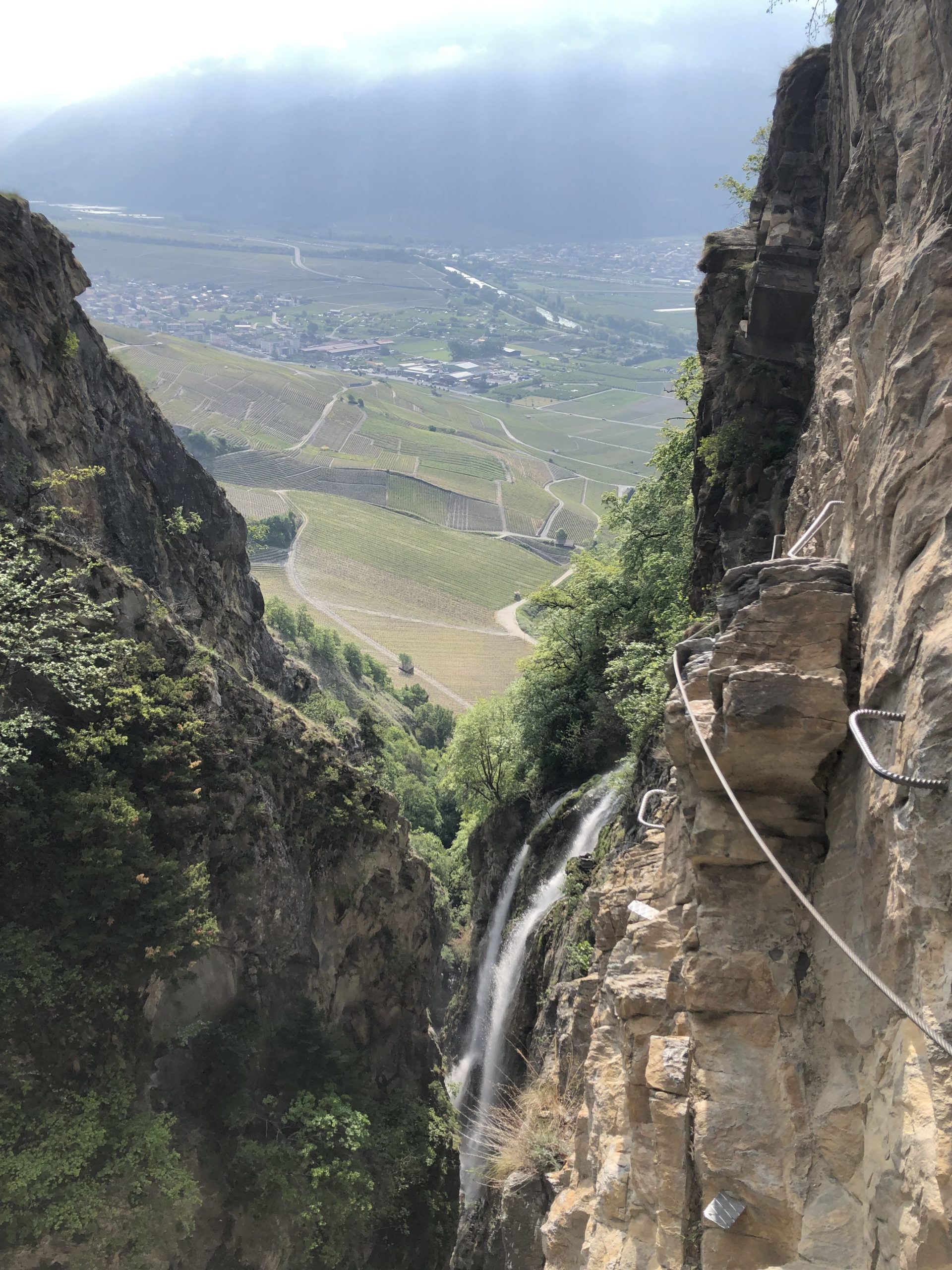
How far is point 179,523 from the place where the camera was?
32.8m

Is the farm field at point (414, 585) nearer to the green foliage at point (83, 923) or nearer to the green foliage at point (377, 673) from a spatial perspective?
the green foliage at point (377, 673)

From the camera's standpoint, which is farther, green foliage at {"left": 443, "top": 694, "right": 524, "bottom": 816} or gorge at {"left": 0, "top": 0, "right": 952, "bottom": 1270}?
green foliage at {"left": 443, "top": 694, "right": 524, "bottom": 816}

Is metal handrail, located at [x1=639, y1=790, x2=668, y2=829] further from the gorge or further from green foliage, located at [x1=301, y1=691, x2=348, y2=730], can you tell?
green foliage, located at [x1=301, y1=691, x2=348, y2=730]

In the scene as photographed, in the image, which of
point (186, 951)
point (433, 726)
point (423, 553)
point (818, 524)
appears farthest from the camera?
point (423, 553)

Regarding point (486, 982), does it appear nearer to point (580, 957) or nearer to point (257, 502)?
point (580, 957)

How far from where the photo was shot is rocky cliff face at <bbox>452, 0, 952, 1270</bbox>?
23.7ft

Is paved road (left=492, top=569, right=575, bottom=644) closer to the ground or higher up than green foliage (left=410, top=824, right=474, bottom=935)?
closer to the ground

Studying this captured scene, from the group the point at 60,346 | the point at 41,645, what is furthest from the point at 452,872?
the point at 41,645

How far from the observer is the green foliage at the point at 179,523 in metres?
32.6

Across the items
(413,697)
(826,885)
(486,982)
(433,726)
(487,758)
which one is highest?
(826,885)

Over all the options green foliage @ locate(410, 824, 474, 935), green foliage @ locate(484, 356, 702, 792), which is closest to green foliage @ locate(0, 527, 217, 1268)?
green foliage @ locate(484, 356, 702, 792)

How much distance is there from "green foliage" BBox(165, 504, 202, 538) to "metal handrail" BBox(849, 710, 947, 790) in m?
28.8

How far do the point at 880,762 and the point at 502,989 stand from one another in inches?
990

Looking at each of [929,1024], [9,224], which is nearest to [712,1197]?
[929,1024]
